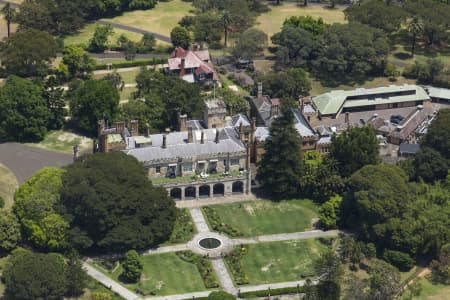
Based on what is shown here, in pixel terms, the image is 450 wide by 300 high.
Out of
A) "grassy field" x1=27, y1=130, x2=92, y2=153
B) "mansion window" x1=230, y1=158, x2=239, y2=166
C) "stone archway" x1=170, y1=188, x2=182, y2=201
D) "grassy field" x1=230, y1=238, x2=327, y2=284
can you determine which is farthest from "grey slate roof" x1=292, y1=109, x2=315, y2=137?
"grassy field" x1=27, y1=130, x2=92, y2=153

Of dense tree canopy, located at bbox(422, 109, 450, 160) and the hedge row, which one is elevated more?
dense tree canopy, located at bbox(422, 109, 450, 160)

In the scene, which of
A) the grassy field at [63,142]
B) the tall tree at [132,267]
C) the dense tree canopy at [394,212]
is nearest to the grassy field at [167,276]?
the tall tree at [132,267]

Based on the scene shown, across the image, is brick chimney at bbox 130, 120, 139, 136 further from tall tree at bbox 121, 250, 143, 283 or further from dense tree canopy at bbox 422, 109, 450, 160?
dense tree canopy at bbox 422, 109, 450, 160

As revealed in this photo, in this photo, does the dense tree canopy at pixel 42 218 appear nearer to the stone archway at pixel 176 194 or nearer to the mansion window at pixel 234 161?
Result: the stone archway at pixel 176 194

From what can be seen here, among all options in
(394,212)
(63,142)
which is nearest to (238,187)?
(394,212)

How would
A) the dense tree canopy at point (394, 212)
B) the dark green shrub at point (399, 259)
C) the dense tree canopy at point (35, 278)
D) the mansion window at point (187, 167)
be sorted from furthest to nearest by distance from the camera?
the mansion window at point (187, 167) → the dense tree canopy at point (394, 212) → the dark green shrub at point (399, 259) → the dense tree canopy at point (35, 278)

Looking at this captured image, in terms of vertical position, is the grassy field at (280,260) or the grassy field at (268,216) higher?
the grassy field at (268,216)

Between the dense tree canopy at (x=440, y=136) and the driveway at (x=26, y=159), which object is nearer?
the dense tree canopy at (x=440, y=136)
